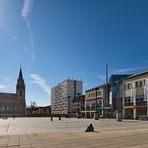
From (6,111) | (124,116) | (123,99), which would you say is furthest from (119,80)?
(6,111)

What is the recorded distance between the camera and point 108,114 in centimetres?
10212

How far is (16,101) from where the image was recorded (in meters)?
174

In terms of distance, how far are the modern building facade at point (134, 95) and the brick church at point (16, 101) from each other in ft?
309

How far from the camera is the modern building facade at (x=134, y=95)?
76.2 m

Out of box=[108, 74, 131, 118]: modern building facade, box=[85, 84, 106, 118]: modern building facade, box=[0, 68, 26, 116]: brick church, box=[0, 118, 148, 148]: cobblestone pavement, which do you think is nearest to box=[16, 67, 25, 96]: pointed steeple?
box=[0, 68, 26, 116]: brick church

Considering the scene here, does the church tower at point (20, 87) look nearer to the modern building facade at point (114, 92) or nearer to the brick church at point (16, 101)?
the brick church at point (16, 101)

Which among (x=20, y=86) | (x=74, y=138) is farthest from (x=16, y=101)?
(x=74, y=138)

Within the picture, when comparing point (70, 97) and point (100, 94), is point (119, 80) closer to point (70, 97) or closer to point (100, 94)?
point (100, 94)

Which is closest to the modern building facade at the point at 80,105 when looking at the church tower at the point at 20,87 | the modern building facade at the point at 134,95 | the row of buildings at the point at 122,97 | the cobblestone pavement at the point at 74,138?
the row of buildings at the point at 122,97

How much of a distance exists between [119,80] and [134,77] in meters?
10.3

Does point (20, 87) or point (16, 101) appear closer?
point (20, 87)

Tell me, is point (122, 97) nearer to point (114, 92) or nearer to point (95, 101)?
point (114, 92)

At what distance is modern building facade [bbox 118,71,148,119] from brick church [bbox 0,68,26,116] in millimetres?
94281

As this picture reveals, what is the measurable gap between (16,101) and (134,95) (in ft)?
358
